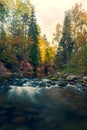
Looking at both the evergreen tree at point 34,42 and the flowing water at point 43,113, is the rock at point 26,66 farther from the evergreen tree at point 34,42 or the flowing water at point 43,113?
the flowing water at point 43,113

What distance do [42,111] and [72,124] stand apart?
2.34 m

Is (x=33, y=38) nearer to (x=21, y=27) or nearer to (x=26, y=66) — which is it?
(x=21, y=27)

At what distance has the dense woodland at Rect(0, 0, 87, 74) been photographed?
29.5m

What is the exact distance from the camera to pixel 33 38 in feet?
153

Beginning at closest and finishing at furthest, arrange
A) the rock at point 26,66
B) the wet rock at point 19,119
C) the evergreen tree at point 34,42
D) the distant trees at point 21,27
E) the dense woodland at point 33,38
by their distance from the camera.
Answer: the wet rock at point 19,119
the dense woodland at point 33,38
the distant trees at point 21,27
the rock at point 26,66
the evergreen tree at point 34,42

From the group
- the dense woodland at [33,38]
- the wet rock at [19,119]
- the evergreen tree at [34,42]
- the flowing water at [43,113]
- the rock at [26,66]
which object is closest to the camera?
the flowing water at [43,113]

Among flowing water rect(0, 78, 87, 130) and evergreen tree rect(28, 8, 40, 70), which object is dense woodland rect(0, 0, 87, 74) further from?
flowing water rect(0, 78, 87, 130)

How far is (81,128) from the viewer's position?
7895 millimetres

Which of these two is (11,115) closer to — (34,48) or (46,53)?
(34,48)

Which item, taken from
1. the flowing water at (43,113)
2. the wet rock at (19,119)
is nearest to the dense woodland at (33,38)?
the flowing water at (43,113)

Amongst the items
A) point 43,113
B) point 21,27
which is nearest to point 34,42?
point 21,27

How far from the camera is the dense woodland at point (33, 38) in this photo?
96.7ft

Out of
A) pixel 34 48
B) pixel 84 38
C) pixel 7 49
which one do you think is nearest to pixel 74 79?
pixel 84 38

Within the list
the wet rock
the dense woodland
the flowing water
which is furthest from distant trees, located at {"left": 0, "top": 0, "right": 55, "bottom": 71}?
the wet rock
